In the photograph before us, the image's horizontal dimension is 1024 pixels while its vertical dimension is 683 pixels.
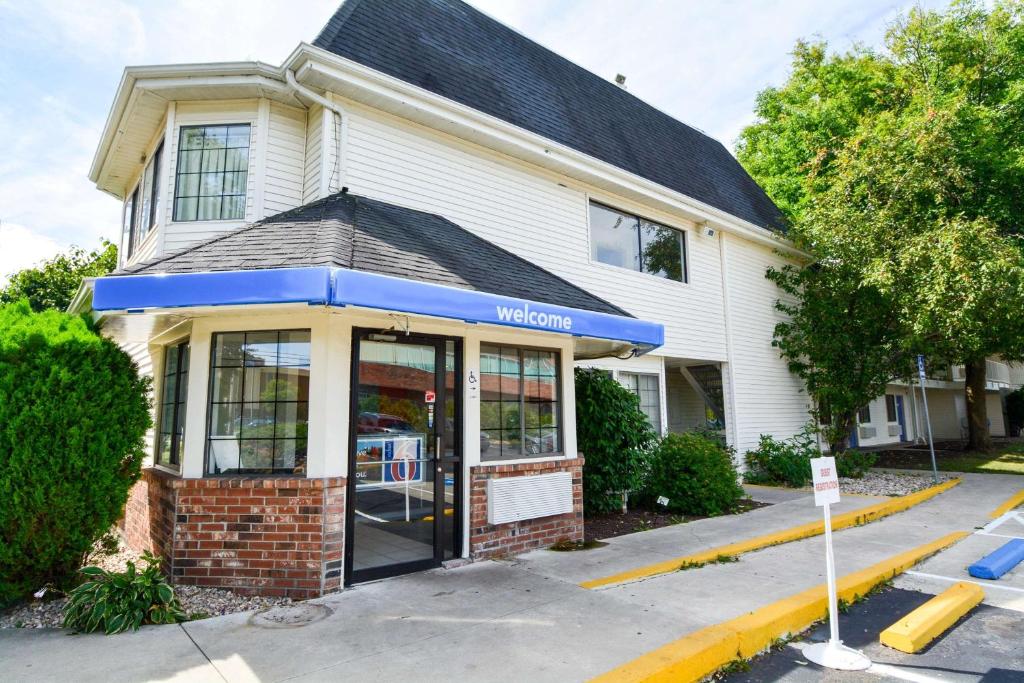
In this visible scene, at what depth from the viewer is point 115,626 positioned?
4.27 m

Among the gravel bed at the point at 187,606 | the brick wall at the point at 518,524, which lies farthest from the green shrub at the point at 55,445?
the brick wall at the point at 518,524

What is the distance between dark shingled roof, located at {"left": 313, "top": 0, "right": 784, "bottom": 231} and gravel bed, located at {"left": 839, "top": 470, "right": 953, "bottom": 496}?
253 inches

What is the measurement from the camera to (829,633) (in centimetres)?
464

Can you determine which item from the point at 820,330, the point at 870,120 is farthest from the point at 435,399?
the point at 870,120

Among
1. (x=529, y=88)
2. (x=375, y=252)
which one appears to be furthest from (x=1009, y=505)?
(x=375, y=252)

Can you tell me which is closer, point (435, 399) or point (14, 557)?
point (14, 557)

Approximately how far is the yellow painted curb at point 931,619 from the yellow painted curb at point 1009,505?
212 inches

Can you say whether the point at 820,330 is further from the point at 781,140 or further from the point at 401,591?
the point at 401,591

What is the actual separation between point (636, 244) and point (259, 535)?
859 centimetres

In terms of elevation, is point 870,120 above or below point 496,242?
above

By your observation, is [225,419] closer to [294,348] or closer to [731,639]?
[294,348]

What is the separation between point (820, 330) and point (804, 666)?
11158mm

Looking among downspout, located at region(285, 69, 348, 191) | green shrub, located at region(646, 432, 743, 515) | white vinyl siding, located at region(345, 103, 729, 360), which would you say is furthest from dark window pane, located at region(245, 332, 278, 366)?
green shrub, located at region(646, 432, 743, 515)

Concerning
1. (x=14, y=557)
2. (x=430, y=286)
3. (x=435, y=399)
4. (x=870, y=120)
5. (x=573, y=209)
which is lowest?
(x=14, y=557)
